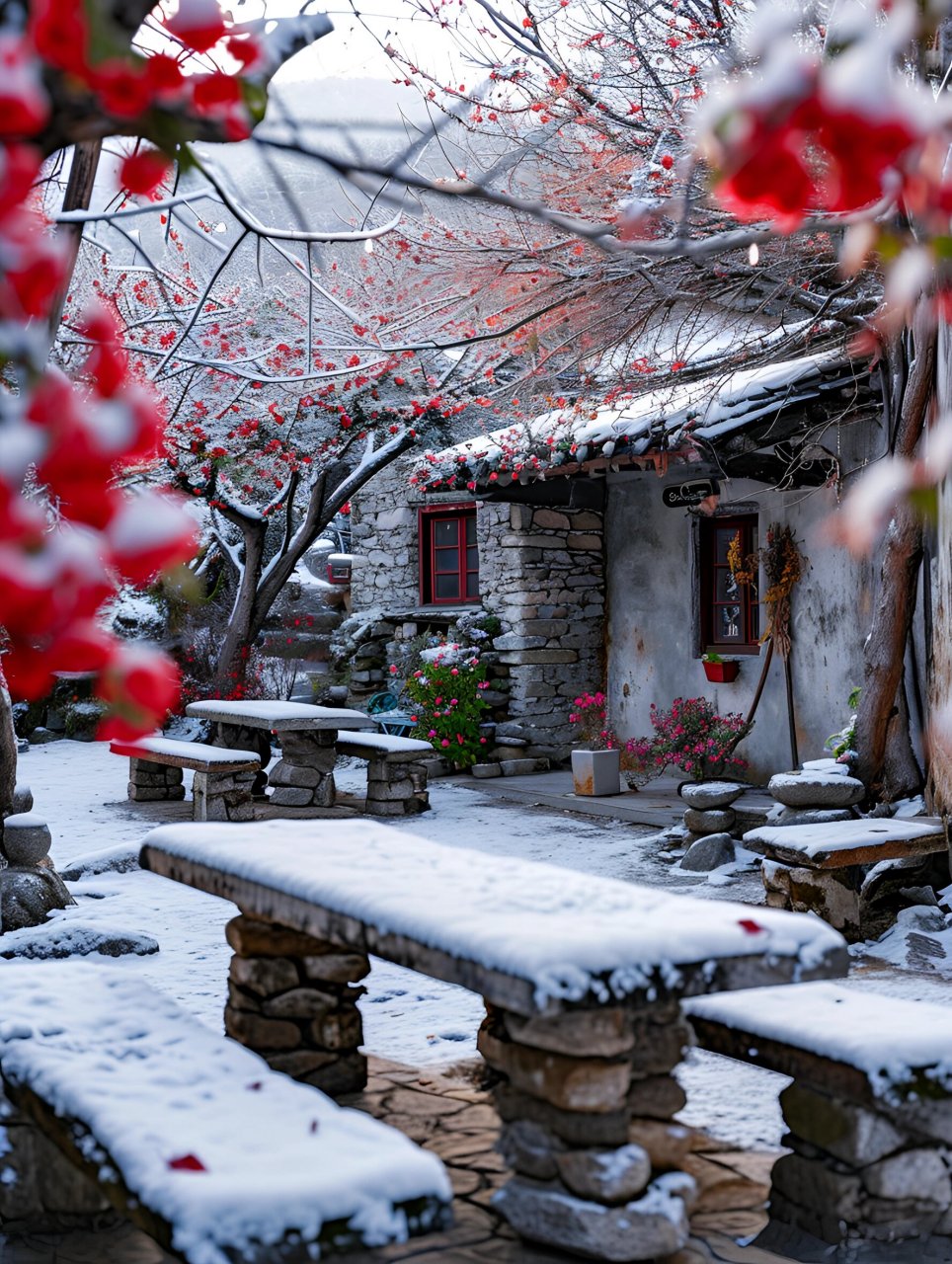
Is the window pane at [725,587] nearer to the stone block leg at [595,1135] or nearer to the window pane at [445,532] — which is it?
the window pane at [445,532]

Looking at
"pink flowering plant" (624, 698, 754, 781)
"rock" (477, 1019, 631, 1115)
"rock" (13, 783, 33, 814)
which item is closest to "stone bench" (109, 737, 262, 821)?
"rock" (13, 783, 33, 814)

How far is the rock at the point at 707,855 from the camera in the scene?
297 inches

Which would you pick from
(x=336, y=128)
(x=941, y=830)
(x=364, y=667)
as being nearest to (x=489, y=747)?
(x=364, y=667)

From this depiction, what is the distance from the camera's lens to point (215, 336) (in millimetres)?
13523

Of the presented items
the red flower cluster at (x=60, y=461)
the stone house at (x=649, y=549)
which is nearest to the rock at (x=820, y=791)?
the stone house at (x=649, y=549)

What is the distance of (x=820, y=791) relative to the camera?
6.69m

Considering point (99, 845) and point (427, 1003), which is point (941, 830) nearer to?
point (427, 1003)

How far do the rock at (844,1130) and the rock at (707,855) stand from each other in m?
4.42

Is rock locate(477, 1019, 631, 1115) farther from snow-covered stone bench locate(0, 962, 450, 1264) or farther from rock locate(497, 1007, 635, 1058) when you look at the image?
snow-covered stone bench locate(0, 962, 450, 1264)

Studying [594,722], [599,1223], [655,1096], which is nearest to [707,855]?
[594,722]

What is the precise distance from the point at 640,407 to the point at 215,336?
545 centimetres

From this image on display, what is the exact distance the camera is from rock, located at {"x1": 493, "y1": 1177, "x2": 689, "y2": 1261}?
8.95 feet

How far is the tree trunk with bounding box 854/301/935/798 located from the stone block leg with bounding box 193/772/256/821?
4.22m

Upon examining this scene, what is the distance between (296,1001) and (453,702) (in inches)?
305
